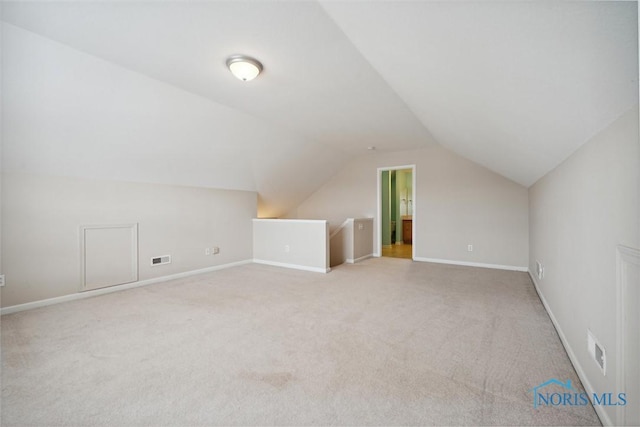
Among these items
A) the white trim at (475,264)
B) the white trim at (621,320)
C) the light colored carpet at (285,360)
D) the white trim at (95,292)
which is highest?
the white trim at (621,320)

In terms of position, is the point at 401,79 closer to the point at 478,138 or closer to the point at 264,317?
the point at 478,138

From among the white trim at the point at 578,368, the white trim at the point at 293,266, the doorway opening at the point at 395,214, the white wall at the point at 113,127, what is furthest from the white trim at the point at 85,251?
the white trim at the point at 578,368

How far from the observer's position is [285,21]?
1.80m

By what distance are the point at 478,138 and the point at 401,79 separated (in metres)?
1.38

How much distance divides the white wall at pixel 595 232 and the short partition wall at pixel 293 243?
3017mm

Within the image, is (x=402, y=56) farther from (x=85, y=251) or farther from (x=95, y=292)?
(x=95, y=292)

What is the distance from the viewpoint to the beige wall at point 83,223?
279 centimetres

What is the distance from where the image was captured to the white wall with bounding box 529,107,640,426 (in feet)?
3.74

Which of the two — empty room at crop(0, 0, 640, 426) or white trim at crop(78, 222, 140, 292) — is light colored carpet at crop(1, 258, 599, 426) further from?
white trim at crop(78, 222, 140, 292)

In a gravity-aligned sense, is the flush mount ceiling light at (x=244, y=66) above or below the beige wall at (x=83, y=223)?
above

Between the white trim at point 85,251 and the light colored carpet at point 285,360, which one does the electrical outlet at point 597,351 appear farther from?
the white trim at point 85,251

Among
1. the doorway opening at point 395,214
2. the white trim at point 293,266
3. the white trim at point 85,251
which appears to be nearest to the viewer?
the white trim at point 85,251

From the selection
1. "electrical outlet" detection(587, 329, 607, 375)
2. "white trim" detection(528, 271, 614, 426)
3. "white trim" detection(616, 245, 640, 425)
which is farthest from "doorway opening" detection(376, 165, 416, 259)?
"white trim" detection(616, 245, 640, 425)

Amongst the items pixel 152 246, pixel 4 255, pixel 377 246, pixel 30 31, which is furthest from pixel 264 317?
pixel 377 246
